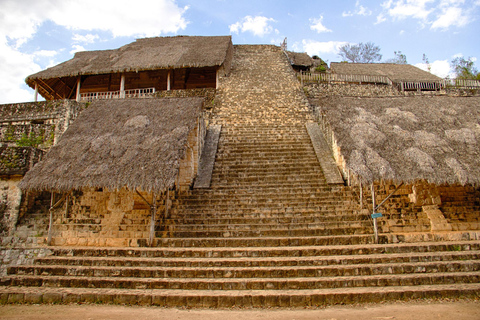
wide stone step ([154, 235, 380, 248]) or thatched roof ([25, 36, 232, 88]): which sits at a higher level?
thatched roof ([25, 36, 232, 88])

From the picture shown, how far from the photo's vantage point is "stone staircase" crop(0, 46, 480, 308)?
4219mm

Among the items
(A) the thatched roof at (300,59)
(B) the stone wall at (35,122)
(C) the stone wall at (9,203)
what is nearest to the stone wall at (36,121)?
(B) the stone wall at (35,122)

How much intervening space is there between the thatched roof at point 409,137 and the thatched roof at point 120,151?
392 cm

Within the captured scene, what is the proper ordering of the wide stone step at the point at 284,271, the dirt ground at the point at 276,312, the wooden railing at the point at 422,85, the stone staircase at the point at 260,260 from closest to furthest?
the dirt ground at the point at 276,312
the stone staircase at the point at 260,260
the wide stone step at the point at 284,271
the wooden railing at the point at 422,85

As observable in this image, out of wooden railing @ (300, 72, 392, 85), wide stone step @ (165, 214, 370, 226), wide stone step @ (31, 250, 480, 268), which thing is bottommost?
wide stone step @ (31, 250, 480, 268)

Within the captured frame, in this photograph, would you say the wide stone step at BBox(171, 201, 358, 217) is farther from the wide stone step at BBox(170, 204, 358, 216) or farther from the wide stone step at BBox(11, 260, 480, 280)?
the wide stone step at BBox(11, 260, 480, 280)

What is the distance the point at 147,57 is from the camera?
15.4m

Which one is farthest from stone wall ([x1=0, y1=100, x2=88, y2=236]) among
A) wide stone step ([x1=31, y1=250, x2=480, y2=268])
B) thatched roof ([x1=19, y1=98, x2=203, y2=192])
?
wide stone step ([x1=31, y1=250, x2=480, y2=268])

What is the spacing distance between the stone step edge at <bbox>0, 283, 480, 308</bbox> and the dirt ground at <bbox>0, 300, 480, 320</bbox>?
11cm

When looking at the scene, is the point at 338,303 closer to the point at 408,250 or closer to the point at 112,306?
the point at 408,250

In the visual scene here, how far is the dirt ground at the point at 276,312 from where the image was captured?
143 inches

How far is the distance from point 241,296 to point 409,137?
5633 mm

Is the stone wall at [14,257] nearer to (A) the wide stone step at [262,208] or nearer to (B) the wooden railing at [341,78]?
(A) the wide stone step at [262,208]

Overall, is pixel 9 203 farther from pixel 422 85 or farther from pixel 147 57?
pixel 422 85
